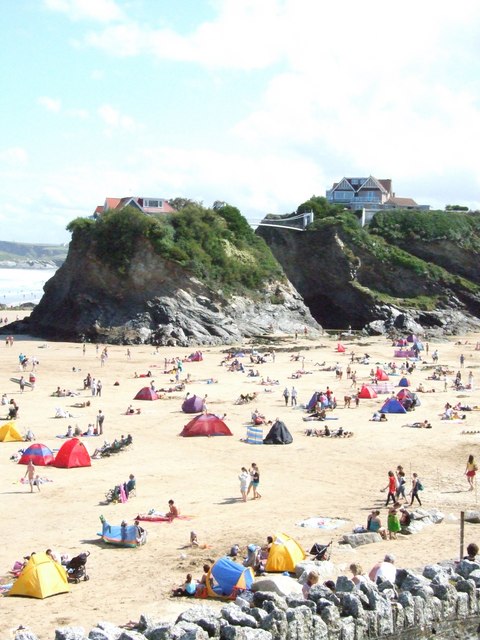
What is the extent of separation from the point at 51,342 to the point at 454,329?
33.7 metres

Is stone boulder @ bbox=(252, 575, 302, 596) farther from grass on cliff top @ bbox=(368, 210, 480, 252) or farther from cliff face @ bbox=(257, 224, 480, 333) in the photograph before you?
grass on cliff top @ bbox=(368, 210, 480, 252)

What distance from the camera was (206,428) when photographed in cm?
2988

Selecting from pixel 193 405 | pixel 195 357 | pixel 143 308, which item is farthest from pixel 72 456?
pixel 143 308

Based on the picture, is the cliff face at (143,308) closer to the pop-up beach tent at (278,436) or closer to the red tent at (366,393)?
the red tent at (366,393)

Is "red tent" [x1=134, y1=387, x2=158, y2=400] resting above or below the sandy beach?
above

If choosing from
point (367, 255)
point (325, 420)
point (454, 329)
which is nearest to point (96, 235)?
point (367, 255)

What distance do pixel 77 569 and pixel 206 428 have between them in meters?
14.6

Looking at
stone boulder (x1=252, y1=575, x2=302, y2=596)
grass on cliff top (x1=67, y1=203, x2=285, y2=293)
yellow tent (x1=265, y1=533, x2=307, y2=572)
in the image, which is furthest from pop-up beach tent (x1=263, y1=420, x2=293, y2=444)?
grass on cliff top (x1=67, y1=203, x2=285, y2=293)

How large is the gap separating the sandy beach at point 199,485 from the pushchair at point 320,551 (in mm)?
201

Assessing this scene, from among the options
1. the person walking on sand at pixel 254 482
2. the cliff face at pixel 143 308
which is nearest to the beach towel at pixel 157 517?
the person walking on sand at pixel 254 482

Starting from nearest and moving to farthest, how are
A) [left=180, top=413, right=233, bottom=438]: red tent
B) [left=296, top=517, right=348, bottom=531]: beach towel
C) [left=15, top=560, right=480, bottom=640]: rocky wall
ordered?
[left=15, top=560, right=480, bottom=640]: rocky wall
[left=296, top=517, right=348, bottom=531]: beach towel
[left=180, top=413, right=233, bottom=438]: red tent

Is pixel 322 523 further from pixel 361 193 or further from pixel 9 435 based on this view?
pixel 361 193

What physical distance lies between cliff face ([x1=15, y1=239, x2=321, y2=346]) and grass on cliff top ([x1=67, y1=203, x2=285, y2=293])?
0.70 meters

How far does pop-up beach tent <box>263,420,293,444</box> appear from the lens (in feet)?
93.5
